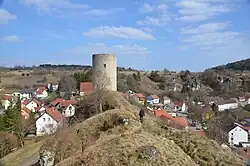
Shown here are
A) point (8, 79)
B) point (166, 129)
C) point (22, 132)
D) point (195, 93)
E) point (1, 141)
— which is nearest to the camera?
point (166, 129)

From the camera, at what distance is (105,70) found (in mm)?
22781

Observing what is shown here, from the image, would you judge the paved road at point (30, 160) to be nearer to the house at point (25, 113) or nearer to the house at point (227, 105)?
the house at point (25, 113)

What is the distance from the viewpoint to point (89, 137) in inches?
619

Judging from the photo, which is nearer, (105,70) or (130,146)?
(130,146)

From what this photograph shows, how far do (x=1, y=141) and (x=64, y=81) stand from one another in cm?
2837

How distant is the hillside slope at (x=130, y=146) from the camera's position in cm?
1137

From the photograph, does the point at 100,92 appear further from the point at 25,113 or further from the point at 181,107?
the point at 181,107

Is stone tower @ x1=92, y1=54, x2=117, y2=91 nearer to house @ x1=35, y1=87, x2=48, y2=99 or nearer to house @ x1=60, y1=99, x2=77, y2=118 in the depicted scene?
house @ x1=60, y1=99, x2=77, y2=118

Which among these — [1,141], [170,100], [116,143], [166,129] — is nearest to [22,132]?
[1,141]

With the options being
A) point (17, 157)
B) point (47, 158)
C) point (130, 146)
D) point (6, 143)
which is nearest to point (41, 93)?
point (6, 143)

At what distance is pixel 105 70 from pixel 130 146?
1116 cm

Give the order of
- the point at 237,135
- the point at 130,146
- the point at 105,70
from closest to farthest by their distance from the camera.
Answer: the point at 130,146, the point at 105,70, the point at 237,135

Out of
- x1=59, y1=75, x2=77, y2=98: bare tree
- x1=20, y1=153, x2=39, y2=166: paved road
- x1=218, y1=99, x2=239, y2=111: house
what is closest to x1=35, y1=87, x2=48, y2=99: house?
x1=59, y1=75, x2=77, y2=98: bare tree

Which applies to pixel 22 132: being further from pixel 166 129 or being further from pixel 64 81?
pixel 64 81
